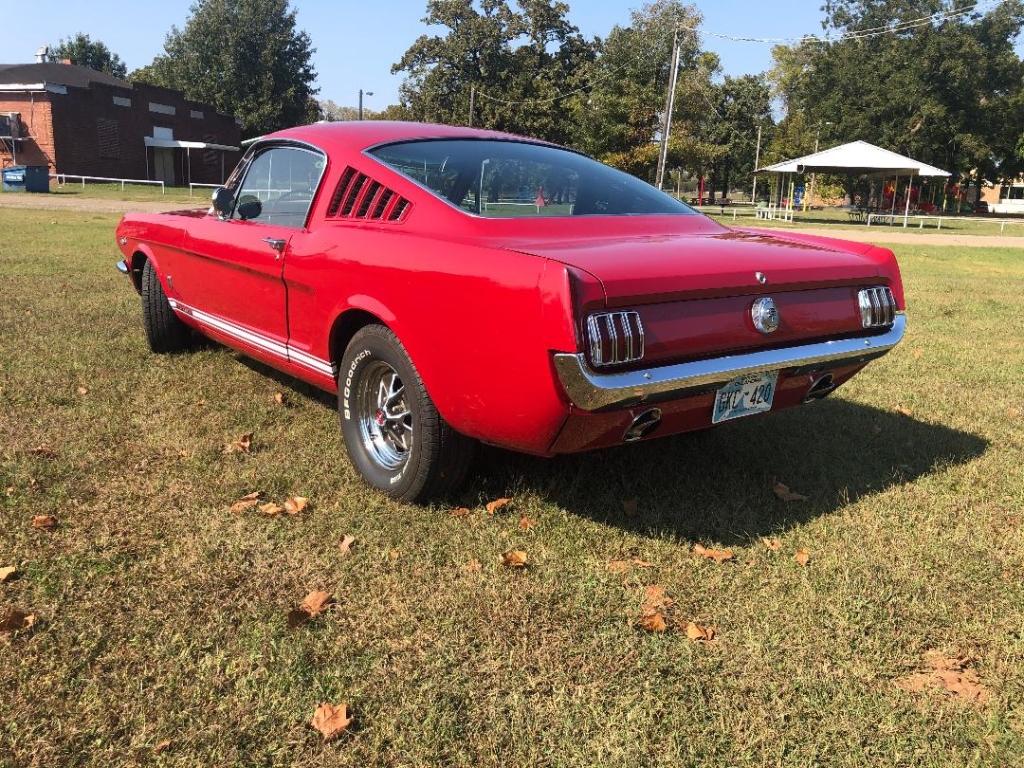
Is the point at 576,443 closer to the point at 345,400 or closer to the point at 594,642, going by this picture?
the point at 594,642

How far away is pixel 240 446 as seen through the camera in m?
3.92

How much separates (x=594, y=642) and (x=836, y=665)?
2.33 feet

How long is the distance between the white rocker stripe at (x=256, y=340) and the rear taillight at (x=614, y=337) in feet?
5.00

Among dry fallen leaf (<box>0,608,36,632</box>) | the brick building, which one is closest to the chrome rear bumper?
dry fallen leaf (<box>0,608,36,632</box>)

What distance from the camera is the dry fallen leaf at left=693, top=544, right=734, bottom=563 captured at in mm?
2982

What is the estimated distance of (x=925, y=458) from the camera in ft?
13.3

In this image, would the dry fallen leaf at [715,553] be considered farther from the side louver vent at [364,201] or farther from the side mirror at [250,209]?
the side mirror at [250,209]

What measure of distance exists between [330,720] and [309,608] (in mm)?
549

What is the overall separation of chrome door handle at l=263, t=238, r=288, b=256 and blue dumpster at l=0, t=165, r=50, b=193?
106 ft

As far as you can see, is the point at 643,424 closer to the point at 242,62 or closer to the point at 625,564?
the point at 625,564

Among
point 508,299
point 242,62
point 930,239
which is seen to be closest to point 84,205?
point 930,239

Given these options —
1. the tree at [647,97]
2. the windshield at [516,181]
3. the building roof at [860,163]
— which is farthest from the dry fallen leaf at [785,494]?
the tree at [647,97]

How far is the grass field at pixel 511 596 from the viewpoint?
2088 mm

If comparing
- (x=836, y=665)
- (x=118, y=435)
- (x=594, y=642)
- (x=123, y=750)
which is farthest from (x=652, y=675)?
(x=118, y=435)
